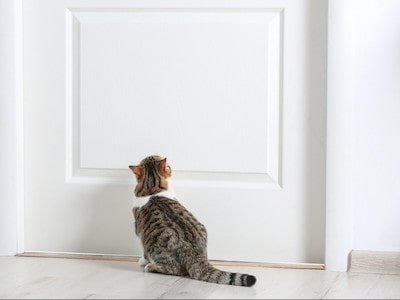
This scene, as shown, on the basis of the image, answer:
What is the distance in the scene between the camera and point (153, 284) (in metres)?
2.28

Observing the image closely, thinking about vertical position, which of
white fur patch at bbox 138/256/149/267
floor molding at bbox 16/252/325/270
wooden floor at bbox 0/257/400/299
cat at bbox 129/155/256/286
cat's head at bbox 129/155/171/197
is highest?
cat's head at bbox 129/155/171/197

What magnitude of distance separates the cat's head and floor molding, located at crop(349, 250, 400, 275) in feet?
1.89

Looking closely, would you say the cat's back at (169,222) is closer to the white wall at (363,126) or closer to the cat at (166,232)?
the cat at (166,232)

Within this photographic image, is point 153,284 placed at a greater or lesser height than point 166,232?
lesser

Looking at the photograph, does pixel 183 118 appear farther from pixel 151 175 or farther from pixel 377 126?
pixel 377 126

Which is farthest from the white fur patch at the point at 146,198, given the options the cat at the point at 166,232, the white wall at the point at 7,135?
the white wall at the point at 7,135

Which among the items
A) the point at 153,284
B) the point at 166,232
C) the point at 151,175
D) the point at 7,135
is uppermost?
the point at 7,135

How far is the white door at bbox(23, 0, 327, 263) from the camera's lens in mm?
2539

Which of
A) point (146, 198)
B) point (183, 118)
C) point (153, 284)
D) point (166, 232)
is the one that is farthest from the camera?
point (183, 118)

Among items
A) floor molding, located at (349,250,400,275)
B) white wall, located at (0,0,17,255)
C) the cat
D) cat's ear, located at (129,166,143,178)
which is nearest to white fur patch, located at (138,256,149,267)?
the cat

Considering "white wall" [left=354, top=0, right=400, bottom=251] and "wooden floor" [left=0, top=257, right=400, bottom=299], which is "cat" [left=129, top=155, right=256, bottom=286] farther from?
"white wall" [left=354, top=0, right=400, bottom=251]

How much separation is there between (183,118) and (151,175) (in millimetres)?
213

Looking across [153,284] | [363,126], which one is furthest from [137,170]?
[363,126]

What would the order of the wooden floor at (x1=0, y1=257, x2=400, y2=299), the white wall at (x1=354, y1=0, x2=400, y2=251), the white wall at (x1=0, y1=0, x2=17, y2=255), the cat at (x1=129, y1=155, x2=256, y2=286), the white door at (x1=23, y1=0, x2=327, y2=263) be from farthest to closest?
the white wall at (x1=0, y1=0, x2=17, y2=255) < the white door at (x1=23, y1=0, x2=327, y2=263) < the white wall at (x1=354, y1=0, x2=400, y2=251) < the cat at (x1=129, y1=155, x2=256, y2=286) < the wooden floor at (x1=0, y1=257, x2=400, y2=299)
